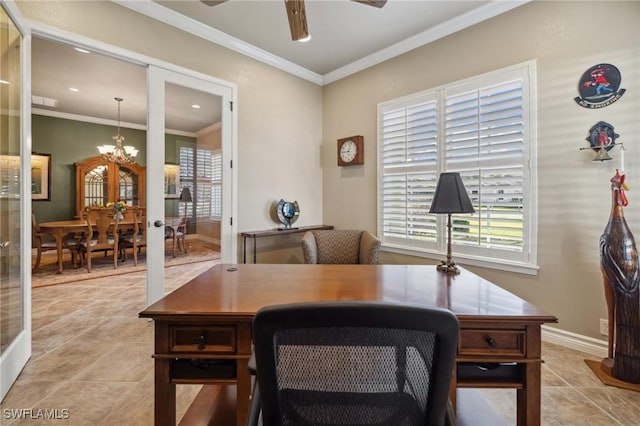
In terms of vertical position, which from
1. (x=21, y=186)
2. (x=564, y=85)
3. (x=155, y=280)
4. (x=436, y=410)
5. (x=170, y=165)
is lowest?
(x=155, y=280)

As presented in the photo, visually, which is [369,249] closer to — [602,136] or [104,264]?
[602,136]

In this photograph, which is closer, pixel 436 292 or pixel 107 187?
pixel 436 292

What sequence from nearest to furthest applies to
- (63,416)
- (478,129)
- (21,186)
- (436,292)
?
(436,292), (63,416), (21,186), (478,129)

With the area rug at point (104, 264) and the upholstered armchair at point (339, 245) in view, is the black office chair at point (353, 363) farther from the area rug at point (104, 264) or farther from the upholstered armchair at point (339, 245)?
the area rug at point (104, 264)

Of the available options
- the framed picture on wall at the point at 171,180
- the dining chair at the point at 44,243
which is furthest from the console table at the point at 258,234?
the dining chair at the point at 44,243

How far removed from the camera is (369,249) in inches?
114

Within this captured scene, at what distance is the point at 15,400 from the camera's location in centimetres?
177

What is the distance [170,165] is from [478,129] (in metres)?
3.15

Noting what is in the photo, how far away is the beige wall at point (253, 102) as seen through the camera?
246 centimetres

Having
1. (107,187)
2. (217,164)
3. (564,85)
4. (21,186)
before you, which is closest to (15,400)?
(21,186)

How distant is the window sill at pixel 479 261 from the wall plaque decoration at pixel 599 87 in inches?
53.7

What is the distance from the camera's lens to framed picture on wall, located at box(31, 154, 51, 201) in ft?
19.3

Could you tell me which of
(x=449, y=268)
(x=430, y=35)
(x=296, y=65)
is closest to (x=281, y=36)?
(x=296, y=65)

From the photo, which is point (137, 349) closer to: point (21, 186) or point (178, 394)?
point (178, 394)
